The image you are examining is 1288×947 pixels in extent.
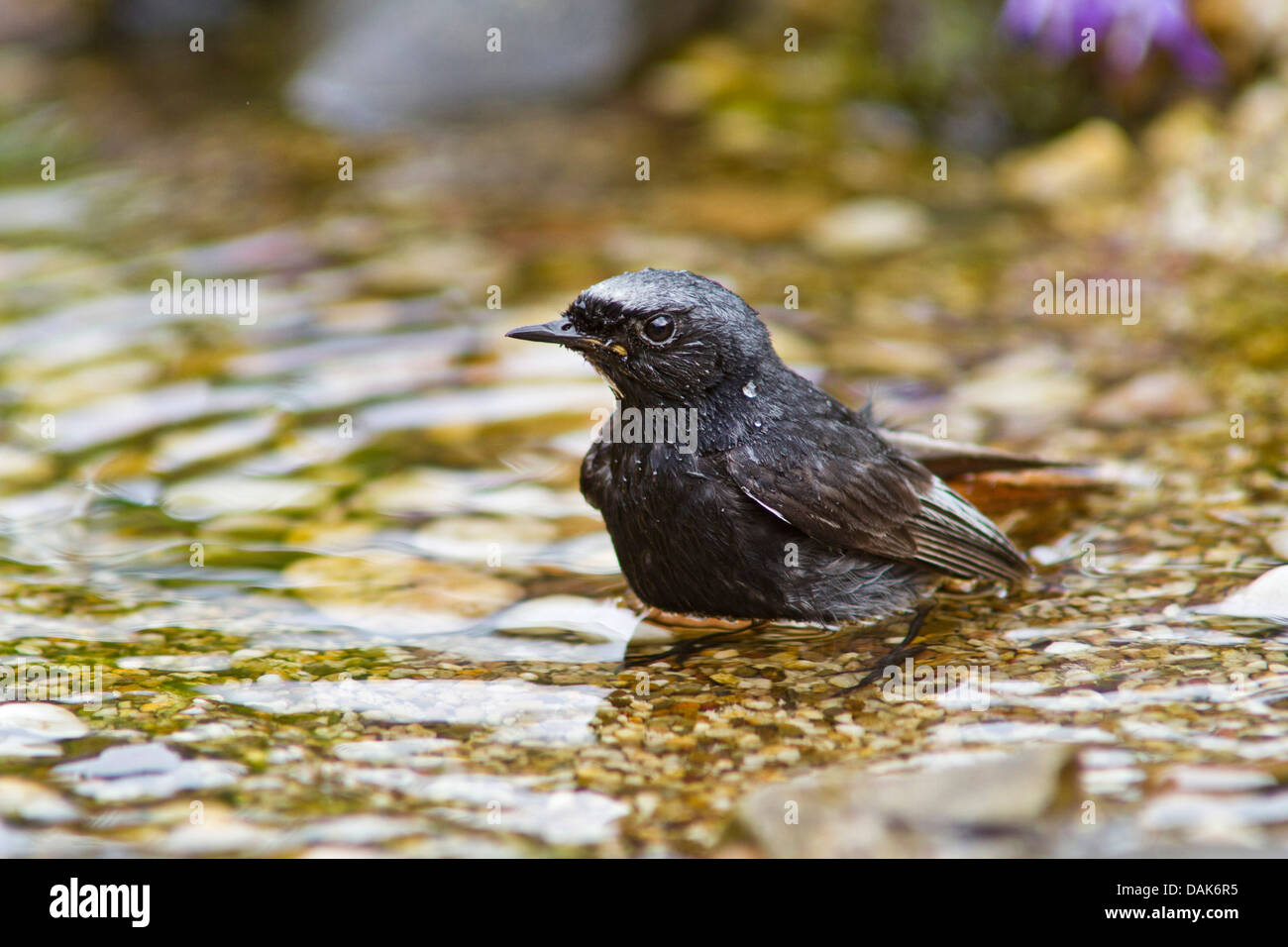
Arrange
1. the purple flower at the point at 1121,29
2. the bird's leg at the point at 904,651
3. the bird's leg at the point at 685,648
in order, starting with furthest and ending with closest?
1. the purple flower at the point at 1121,29
2. the bird's leg at the point at 685,648
3. the bird's leg at the point at 904,651

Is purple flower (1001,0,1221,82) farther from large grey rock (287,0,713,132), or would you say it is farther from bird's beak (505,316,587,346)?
bird's beak (505,316,587,346)

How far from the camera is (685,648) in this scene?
453cm

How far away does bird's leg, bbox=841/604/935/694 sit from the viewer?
4195mm

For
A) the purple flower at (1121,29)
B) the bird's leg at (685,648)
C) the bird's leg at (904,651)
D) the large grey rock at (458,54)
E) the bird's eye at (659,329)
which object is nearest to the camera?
the bird's leg at (904,651)

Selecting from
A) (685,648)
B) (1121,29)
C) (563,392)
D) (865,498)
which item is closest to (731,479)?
(865,498)

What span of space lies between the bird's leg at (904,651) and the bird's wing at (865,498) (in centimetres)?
17

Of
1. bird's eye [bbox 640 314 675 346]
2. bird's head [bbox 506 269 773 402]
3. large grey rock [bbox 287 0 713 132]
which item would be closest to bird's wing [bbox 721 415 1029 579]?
bird's head [bbox 506 269 773 402]

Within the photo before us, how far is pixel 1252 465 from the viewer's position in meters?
5.33

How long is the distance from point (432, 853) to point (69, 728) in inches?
48.5

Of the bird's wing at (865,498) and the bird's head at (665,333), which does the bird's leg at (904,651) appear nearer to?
the bird's wing at (865,498)

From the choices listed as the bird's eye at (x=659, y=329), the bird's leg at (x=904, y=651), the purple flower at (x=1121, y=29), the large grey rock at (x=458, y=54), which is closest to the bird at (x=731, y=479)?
the bird's eye at (x=659, y=329)

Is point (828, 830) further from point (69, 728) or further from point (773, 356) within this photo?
point (69, 728)

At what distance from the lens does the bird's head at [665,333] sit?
14.2ft

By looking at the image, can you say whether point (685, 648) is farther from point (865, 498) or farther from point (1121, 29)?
point (1121, 29)
